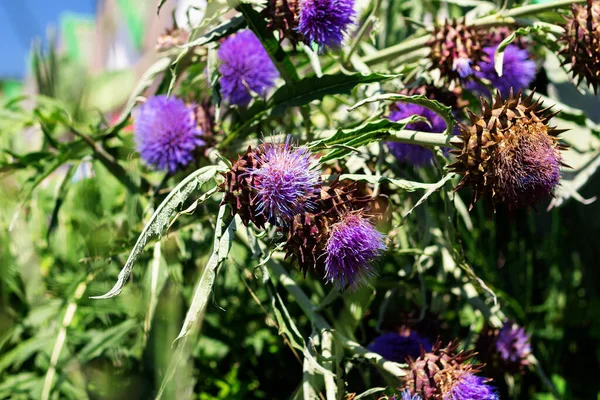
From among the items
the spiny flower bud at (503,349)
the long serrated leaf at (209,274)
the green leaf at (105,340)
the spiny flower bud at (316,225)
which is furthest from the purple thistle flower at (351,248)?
the green leaf at (105,340)

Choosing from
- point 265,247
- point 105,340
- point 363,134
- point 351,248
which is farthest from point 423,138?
point 105,340

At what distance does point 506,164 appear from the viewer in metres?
0.70

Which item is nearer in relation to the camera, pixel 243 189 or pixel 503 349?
pixel 243 189

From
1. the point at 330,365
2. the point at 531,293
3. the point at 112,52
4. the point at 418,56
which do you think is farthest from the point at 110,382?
the point at 531,293

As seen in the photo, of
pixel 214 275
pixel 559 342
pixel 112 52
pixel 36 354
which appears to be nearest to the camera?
pixel 214 275

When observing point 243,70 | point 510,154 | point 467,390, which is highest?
point 243,70

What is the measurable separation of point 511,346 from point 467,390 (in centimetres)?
28

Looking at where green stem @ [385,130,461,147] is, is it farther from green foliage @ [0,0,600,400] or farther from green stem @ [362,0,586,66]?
green stem @ [362,0,586,66]

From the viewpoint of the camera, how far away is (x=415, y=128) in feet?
3.07

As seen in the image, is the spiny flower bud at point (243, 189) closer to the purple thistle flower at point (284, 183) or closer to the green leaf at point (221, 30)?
the purple thistle flower at point (284, 183)

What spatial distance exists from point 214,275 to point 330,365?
0.85 ft

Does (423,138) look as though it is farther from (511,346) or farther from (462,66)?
(511,346)

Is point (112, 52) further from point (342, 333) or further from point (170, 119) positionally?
point (342, 333)

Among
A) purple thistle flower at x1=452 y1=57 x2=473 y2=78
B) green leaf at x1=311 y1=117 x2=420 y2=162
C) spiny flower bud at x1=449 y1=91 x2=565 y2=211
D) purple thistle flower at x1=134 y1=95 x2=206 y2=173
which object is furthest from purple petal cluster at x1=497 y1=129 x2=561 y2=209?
purple thistle flower at x1=134 y1=95 x2=206 y2=173
